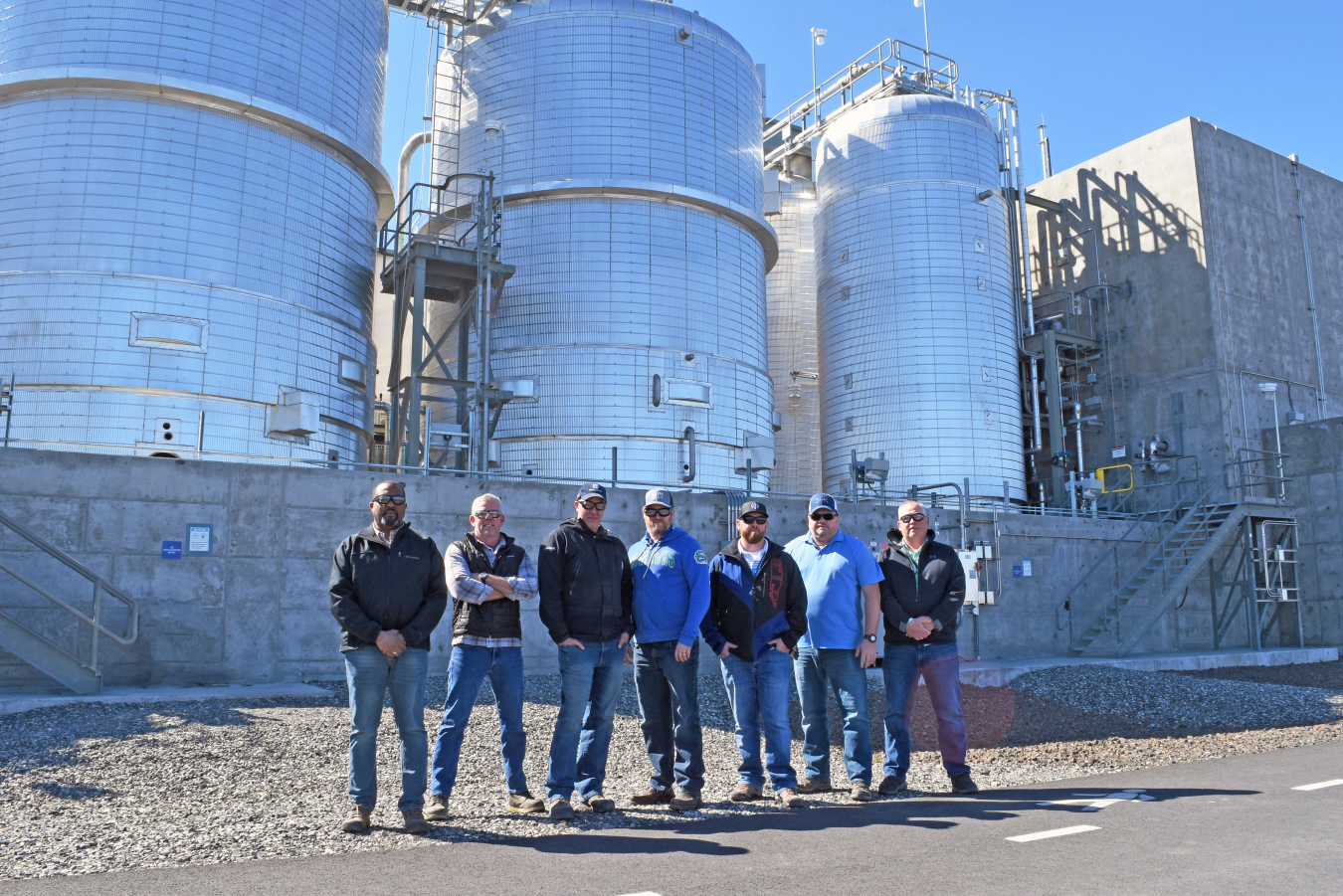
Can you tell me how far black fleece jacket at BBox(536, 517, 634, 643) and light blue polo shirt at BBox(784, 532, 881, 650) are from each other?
4.85 ft

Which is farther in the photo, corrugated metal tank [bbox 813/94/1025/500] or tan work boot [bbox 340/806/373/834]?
corrugated metal tank [bbox 813/94/1025/500]

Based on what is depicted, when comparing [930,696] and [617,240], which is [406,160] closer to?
[617,240]

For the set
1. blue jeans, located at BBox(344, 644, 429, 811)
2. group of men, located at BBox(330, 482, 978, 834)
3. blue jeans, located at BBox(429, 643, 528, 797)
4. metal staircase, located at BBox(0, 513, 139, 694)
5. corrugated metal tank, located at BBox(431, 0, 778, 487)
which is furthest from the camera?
corrugated metal tank, located at BBox(431, 0, 778, 487)

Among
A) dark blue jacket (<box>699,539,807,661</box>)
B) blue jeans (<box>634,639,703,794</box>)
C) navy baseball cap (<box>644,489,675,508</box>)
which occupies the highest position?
navy baseball cap (<box>644,489,675,508</box>)

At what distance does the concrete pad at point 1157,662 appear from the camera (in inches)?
631

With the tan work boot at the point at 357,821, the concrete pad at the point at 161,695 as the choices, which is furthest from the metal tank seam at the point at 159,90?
the tan work boot at the point at 357,821

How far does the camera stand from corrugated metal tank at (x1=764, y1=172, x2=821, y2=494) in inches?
1153

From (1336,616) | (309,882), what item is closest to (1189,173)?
(1336,616)

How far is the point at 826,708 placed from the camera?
759 cm

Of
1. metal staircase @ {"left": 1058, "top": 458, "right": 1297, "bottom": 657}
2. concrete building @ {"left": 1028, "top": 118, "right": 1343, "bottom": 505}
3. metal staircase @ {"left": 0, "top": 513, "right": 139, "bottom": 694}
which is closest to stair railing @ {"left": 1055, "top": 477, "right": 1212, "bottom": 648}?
metal staircase @ {"left": 1058, "top": 458, "right": 1297, "bottom": 657}

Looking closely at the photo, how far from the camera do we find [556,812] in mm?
6410

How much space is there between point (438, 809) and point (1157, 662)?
17321 millimetres

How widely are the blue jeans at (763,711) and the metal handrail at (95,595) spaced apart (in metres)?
7.68

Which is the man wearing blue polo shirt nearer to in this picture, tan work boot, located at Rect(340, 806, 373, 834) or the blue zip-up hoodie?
the blue zip-up hoodie
